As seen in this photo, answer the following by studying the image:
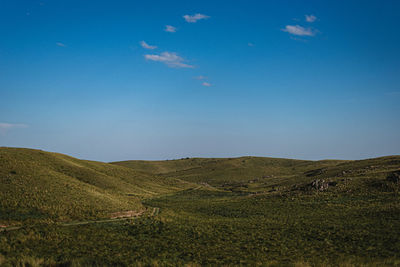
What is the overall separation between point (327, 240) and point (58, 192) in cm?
4022

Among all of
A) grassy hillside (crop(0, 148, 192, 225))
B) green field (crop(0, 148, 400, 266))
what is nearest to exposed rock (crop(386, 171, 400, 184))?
green field (crop(0, 148, 400, 266))

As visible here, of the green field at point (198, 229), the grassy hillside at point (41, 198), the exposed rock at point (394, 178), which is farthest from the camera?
the exposed rock at point (394, 178)

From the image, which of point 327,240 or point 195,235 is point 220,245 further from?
point 327,240

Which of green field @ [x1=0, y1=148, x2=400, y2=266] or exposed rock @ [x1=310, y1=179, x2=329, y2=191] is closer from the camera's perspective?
green field @ [x1=0, y1=148, x2=400, y2=266]

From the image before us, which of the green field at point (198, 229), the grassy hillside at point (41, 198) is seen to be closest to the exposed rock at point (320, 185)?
the green field at point (198, 229)

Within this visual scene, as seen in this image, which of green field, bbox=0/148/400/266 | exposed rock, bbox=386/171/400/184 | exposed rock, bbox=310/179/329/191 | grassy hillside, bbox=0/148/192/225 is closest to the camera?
green field, bbox=0/148/400/266

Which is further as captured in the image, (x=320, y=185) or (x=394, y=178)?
(x=320, y=185)

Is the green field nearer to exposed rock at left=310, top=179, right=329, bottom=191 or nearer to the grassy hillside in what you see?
the grassy hillside

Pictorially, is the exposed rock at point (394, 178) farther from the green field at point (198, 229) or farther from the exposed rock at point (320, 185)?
the exposed rock at point (320, 185)

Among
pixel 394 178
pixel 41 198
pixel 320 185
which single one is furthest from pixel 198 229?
pixel 394 178

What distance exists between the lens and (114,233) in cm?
3095

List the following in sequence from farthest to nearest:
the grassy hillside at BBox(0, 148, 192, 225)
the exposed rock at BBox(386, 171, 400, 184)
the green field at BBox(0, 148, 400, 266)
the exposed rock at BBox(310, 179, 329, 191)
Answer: the exposed rock at BBox(310, 179, 329, 191)
the exposed rock at BBox(386, 171, 400, 184)
the grassy hillside at BBox(0, 148, 192, 225)
the green field at BBox(0, 148, 400, 266)

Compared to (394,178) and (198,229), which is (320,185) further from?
(198,229)

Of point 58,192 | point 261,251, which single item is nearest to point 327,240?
point 261,251
